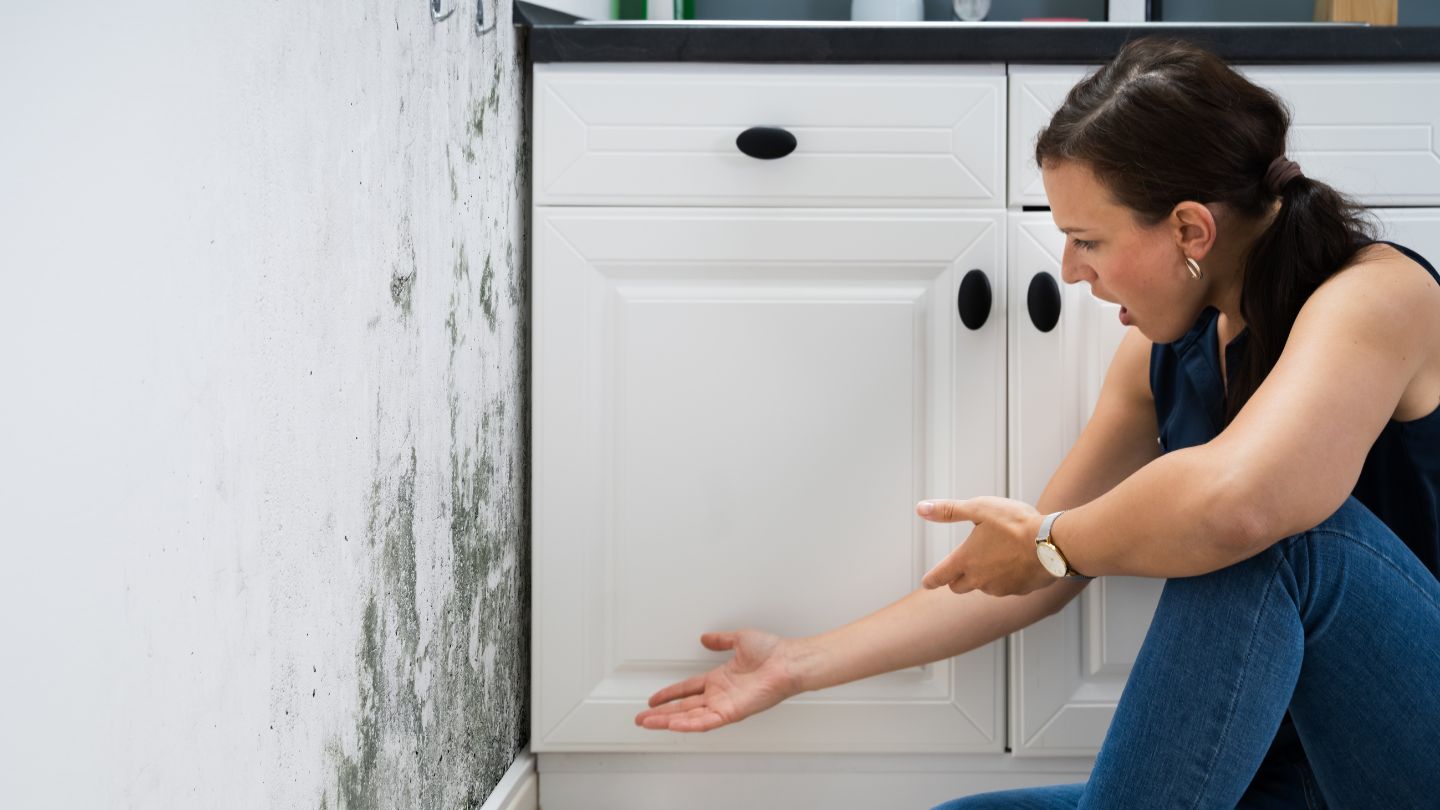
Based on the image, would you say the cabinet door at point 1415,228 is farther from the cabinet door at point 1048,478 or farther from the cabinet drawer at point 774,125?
the cabinet drawer at point 774,125

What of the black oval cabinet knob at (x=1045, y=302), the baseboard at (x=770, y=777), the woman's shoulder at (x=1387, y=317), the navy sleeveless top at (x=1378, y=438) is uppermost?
the woman's shoulder at (x=1387, y=317)

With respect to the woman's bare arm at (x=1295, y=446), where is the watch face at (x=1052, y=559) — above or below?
below

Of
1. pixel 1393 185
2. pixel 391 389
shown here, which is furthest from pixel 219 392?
pixel 1393 185

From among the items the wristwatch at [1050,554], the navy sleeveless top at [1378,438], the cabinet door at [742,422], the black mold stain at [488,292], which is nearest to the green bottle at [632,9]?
the cabinet door at [742,422]

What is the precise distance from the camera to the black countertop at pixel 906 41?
1125mm

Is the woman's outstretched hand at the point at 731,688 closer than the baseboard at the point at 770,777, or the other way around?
the woman's outstretched hand at the point at 731,688

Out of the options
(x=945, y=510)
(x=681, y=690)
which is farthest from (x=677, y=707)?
(x=945, y=510)

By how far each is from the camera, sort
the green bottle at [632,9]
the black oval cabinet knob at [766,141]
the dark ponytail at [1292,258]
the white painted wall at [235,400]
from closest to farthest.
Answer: the white painted wall at [235,400] → the dark ponytail at [1292,258] → the black oval cabinet knob at [766,141] → the green bottle at [632,9]

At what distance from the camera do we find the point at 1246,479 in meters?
0.71

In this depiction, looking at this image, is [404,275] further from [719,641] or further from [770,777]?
[770,777]

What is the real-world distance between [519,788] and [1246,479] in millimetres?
803

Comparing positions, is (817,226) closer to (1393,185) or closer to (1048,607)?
(1048,607)

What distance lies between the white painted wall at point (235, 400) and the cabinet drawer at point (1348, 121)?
0.58 meters

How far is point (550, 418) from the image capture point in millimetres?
1148
